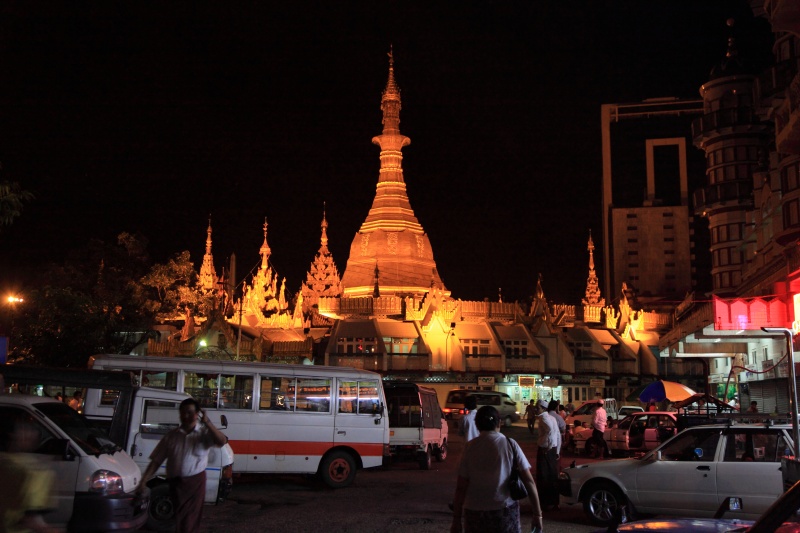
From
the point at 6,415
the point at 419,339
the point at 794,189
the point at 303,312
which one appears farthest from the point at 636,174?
the point at 6,415

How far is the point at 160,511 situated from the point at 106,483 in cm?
279

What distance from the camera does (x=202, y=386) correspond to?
51.4 feet

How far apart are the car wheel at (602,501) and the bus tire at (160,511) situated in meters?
5.57

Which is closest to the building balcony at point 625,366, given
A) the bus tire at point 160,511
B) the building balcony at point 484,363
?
the building balcony at point 484,363

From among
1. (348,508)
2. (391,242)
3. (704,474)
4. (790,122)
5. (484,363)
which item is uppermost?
(391,242)

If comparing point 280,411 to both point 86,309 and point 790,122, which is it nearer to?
point 790,122

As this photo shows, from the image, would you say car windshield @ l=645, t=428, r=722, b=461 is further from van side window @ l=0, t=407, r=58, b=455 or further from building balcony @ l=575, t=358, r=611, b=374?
building balcony @ l=575, t=358, r=611, b=374

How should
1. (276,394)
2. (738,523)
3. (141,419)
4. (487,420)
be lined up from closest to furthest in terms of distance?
1. (738,523)
2. (487,420)
3. (141,419)
4. (276,394)

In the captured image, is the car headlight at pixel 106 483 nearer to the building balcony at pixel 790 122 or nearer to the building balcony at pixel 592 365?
the building balcony at pixel 790 122

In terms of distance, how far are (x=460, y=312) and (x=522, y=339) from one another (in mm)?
3974

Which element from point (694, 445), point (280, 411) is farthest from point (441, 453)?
point (694, 445)

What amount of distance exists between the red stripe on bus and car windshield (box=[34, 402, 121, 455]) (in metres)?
5.63

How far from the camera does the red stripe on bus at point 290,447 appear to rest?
50.7 feet

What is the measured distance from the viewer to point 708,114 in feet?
119
